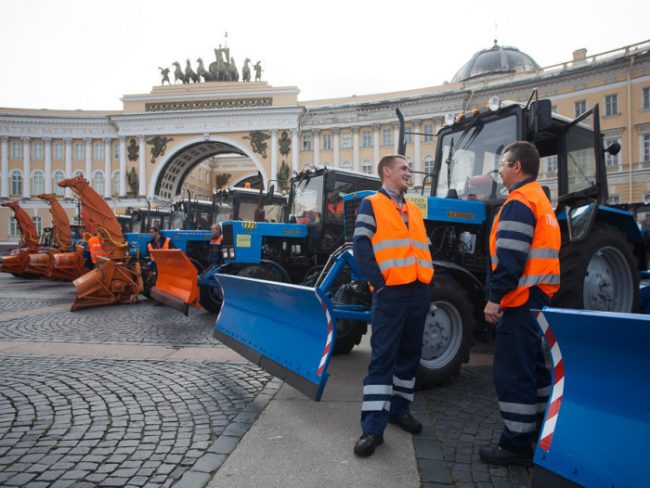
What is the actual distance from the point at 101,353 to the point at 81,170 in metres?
50.7

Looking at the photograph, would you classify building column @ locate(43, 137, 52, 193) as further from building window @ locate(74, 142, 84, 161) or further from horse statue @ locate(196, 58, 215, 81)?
horse statue @ locate(196, 58, 215, 81)

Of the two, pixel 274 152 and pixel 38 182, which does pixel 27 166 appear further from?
pixel 274 152

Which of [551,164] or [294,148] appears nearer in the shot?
[551,164]

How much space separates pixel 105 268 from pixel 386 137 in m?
38.1

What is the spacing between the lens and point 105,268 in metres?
10.2

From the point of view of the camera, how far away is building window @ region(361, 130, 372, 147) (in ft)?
149

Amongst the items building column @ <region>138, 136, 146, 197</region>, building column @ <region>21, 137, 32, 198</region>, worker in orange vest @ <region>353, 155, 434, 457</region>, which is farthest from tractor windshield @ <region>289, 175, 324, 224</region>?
building column @ <region>21, 137, 32, 198</region>

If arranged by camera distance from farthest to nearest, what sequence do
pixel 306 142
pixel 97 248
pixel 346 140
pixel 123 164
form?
pixel 123 164
pixel 306 142
pixel 346 140
pixel 97 248

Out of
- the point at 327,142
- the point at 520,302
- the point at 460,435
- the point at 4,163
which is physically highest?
the point at 327,142

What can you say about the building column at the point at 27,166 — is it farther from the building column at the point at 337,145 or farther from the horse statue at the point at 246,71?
the building column at the point at 337,145

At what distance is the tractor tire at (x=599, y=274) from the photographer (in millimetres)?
4523

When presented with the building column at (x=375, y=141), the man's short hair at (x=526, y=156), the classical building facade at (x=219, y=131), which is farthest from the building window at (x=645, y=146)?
the man's short hair at (x=526, y=156)

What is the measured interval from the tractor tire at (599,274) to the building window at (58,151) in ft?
183

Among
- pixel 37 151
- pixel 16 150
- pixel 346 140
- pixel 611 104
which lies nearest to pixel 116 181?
pixel 37 151
